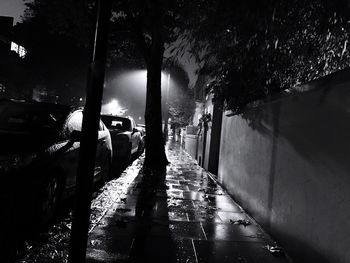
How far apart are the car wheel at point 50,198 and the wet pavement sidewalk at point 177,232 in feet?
2.20

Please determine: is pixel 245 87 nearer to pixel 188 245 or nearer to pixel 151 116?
pixel 188 245

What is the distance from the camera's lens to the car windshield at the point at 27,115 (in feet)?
19.5

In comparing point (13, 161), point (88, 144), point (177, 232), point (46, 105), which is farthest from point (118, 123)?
point (88, 144)

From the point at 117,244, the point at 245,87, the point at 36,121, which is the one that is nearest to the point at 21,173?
the point at 117,244

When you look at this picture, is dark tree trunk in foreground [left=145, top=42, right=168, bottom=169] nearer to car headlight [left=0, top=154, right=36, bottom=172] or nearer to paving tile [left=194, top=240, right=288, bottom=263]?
paving tile [left=194, top=240, right=288, bottom=263]

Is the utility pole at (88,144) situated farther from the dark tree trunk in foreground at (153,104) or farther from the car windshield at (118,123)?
the car windshield at (118,123)

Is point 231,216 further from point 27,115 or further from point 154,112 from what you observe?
point 154,112

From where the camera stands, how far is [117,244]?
4266mm

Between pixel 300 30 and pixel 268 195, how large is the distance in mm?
2614

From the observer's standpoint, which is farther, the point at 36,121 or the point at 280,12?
the point at 36,121

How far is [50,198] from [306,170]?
347cm

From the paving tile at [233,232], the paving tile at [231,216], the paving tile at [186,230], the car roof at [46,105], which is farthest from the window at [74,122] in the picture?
the paving tile at [231,216]

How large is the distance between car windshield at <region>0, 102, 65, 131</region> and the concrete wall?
3730mm

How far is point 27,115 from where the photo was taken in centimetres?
640
